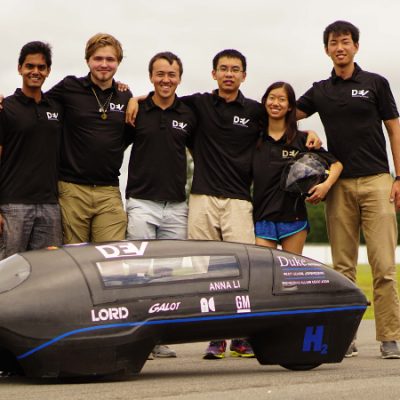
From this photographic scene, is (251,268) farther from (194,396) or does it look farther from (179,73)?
(179,73)

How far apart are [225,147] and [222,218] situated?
57cm

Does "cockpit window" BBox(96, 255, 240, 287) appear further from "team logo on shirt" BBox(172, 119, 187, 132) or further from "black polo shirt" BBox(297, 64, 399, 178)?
"black polo shirt" BBox(297, 64, 399, 178)

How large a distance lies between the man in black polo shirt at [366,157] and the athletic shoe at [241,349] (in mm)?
815

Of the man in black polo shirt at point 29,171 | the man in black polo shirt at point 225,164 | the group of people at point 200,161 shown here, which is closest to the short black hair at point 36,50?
the group of people at point 200,161

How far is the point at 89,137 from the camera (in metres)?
7.32

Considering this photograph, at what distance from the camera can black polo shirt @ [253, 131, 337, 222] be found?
7367 mm

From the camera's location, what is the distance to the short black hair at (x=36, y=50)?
7.41 metres

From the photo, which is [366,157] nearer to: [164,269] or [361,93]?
[361,93]

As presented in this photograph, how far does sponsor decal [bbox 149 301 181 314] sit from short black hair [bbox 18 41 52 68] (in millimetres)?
2567

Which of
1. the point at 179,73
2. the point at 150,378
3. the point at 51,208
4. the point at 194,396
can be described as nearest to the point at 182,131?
the point at 179,73

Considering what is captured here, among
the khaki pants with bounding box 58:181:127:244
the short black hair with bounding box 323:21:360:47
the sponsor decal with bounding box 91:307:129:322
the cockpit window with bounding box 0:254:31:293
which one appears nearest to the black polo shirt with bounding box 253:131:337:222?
the short black hair with bounding box 323:21:360:47

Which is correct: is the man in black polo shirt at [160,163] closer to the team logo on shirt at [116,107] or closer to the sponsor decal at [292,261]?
the team logo on shirt at [116,107]

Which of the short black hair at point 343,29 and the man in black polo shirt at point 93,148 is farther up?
the short black hair at point 343,29

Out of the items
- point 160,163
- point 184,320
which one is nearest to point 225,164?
point 160,163
